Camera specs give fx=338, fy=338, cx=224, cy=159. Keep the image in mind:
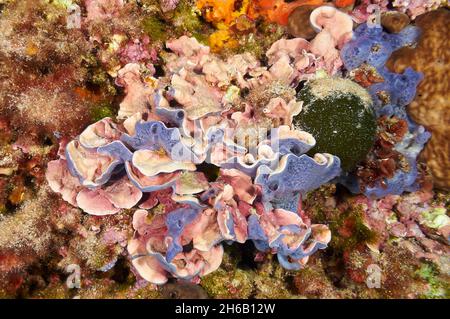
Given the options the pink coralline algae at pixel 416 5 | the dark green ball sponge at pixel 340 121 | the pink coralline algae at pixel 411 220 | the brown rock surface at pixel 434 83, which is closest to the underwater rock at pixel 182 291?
the dark green ball sponge at pixel 340 121

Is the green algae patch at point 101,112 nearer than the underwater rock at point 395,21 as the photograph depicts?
Yes

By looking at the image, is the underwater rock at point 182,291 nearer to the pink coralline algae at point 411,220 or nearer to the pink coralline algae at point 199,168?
the pink coralline algae at point 199,168

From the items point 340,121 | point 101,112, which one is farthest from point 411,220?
point 101,112

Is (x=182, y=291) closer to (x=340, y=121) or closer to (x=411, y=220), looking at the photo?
(x=340, y=121)

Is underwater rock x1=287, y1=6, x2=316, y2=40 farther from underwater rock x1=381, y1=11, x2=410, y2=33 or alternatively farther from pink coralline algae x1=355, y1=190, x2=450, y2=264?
pink coralline algae x1=355, y1=190, x2=450, y2=264

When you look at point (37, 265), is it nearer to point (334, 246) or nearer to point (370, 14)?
point (334, 246)
